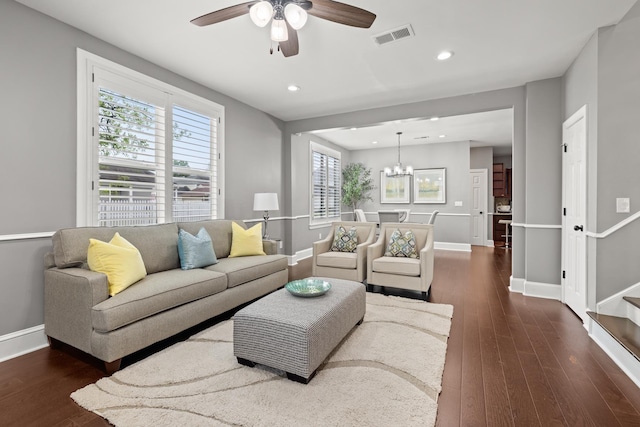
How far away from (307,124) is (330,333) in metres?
4.41

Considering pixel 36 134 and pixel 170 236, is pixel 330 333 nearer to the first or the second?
pixel 170 236

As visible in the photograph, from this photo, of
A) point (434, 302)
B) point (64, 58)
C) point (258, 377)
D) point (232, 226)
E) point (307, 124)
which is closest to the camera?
point (258, 377)

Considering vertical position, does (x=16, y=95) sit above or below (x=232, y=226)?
above

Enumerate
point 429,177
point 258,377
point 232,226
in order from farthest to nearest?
1. point 429,177
2. point 232,226
3. point 258,377

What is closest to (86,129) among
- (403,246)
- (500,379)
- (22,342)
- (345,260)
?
(22,342)

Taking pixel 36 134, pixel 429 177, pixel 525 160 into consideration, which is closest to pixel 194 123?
pixel 36 134

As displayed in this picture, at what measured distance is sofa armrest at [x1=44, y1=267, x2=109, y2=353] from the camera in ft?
7.10

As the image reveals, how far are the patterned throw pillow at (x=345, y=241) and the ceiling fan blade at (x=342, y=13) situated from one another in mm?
2952

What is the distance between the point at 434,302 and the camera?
12.2ft

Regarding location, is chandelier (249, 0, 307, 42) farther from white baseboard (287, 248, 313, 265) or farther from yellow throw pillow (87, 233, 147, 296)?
white baseboard (287, 248, 313, 265)

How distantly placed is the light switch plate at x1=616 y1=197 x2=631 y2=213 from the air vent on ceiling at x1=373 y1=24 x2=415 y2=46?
246 cm

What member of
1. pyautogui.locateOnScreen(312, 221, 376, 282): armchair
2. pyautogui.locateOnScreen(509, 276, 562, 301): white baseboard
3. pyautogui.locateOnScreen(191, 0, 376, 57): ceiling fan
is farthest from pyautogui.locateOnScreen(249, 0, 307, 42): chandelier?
pyautogui.locateOnScreen(509, 276, 562, 301): white baseboard

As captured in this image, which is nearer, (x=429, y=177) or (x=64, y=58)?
(x=64, y=58)

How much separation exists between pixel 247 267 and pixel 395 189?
6.29 metres
